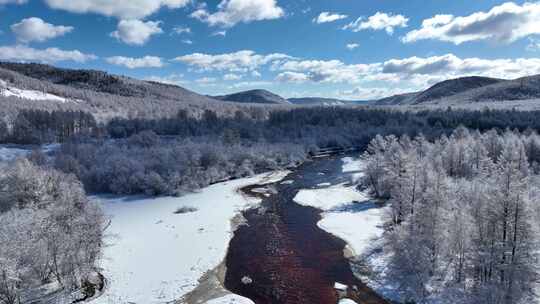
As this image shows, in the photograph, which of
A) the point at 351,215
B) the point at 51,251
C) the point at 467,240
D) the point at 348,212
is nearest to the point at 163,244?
the point at 51,251

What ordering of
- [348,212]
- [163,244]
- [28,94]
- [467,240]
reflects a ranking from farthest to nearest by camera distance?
1. [28,94]
2. [348,212]
3. [163,244]
4. [467,240]

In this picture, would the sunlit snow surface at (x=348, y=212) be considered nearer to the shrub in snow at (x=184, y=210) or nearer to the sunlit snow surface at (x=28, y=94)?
the shrub in snow at (x=184, y=210)

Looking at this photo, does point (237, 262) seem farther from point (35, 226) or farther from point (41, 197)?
point (41, 197)

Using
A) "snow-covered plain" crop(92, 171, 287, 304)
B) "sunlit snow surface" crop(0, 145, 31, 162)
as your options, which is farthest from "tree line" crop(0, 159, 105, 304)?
"sunlit snow surface" crop(0, 145, 31, 162)

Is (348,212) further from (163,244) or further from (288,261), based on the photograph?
(163,244)

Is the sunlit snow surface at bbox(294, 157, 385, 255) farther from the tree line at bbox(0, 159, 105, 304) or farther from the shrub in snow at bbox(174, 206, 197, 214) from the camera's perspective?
the tree line at bbox(0, 159, 105, 304)

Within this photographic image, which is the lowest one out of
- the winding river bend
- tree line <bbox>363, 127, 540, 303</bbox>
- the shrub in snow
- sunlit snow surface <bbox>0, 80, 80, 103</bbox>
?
the winding river bend

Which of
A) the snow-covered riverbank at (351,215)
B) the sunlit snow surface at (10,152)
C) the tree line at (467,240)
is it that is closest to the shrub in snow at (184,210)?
the snow-covered riverbank at (351,215)

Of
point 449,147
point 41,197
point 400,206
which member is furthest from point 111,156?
point 449,147
